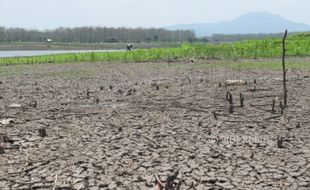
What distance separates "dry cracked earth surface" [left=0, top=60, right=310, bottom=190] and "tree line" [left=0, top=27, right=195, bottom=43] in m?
130

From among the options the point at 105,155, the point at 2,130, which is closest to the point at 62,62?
the point at 2,130

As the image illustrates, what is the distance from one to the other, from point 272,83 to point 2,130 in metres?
12.3

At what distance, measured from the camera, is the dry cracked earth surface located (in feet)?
25.2

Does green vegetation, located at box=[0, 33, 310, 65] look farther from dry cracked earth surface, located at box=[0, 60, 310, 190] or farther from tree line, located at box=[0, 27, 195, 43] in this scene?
tree line, located at box=[0, 27, 195, 43]

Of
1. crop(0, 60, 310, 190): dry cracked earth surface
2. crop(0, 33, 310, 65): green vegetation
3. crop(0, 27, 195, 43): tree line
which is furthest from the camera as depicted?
crop(0, 27, 195, 43): tree line

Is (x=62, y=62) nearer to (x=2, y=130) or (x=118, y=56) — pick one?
(x=118, y=56)

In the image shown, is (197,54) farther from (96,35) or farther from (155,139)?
(96,35)

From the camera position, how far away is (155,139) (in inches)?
399

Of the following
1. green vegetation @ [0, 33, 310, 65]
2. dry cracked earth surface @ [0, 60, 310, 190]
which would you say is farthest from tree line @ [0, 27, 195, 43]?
dry cracked earth surface @ [0, 60, 310, 190]

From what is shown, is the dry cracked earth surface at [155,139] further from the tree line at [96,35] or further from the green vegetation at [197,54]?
the tree line at [96,35]

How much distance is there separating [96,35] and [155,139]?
146 m

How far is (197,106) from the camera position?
14.2 m

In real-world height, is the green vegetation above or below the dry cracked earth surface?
above

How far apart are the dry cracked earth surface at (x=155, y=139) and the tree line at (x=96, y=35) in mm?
130220
